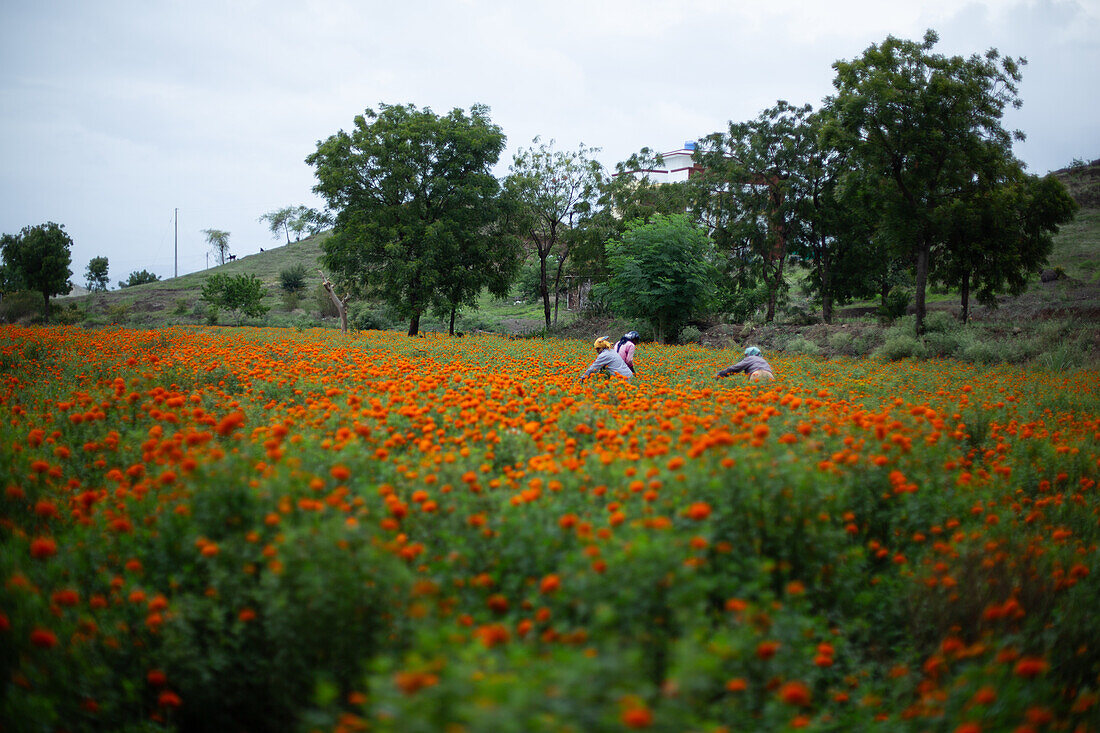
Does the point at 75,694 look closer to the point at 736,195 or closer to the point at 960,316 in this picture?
the point at 960,316

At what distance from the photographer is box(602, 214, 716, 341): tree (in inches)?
920

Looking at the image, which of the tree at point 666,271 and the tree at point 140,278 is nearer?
the tree at point 666,271

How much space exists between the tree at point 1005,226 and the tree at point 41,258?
52.3 metres

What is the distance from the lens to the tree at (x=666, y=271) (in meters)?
23.4

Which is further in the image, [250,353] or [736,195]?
[736,195]

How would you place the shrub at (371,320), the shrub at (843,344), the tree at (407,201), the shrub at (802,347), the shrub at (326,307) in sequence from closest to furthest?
the shrub at (802,347), the shrub at (843,344), the tree at (407,201), the shrub at (371,320), the shrub at (326,307)

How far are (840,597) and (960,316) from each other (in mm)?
27696

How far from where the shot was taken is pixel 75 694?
7.19ft

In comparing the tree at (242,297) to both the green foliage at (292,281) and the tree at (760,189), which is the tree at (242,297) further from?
the tree at (760,189)

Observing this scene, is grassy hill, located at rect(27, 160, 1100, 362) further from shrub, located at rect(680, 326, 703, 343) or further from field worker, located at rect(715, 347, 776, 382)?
field worker, located at rect(715, 347, 776, 382)

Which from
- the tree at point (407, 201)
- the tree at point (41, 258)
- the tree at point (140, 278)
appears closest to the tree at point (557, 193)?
the tree at point (407, 201)

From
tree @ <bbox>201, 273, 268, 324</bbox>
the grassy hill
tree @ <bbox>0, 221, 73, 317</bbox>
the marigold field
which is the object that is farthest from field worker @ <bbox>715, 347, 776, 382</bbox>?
tree @ <bbox>0, 221, 73, 317</bbox>

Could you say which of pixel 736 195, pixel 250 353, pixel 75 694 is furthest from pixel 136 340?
Answer: pixel 736 195

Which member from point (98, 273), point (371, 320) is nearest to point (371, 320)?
point (371, 320)
